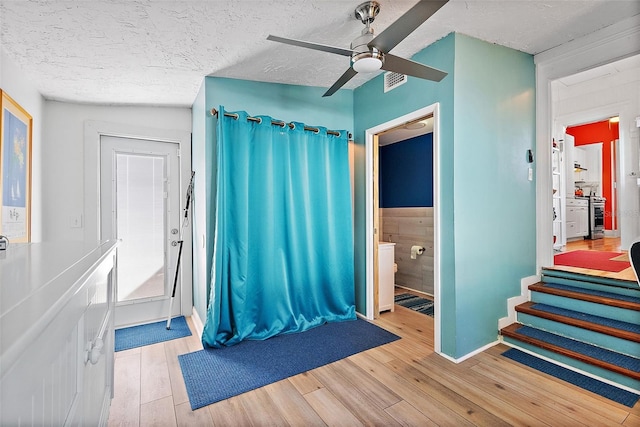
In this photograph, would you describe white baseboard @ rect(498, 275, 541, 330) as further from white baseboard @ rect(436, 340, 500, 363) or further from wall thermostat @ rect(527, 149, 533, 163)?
wall thermostat @ rect(527, 149, 533, 163)

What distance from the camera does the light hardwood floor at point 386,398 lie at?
67.2 inches

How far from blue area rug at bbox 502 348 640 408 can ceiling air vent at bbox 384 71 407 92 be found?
2.45 metres

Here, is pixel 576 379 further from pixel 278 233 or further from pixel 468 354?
pixel 278 233

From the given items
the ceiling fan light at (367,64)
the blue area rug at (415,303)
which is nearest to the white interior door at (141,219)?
the ceiling fan light at (367,64)

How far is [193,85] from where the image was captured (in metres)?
2.88

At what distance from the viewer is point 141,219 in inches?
129

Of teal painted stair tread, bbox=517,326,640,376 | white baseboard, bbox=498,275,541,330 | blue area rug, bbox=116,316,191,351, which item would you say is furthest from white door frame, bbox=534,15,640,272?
blue area rug, bbox=116,316,191,351

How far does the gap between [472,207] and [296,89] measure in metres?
2.03

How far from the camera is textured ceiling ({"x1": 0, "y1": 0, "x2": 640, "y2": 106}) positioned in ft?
6.00

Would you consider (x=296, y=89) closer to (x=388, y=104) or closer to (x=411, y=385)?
(x=388, y=104)

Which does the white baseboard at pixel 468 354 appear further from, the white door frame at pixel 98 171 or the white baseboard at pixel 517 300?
the white door frame at pixel 98 171

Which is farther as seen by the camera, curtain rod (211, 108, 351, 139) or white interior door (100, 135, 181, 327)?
white interior door (100, 135, 181, 327)

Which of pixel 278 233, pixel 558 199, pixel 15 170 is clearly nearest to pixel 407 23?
pixel 278 233

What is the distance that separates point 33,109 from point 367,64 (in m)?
2.92
